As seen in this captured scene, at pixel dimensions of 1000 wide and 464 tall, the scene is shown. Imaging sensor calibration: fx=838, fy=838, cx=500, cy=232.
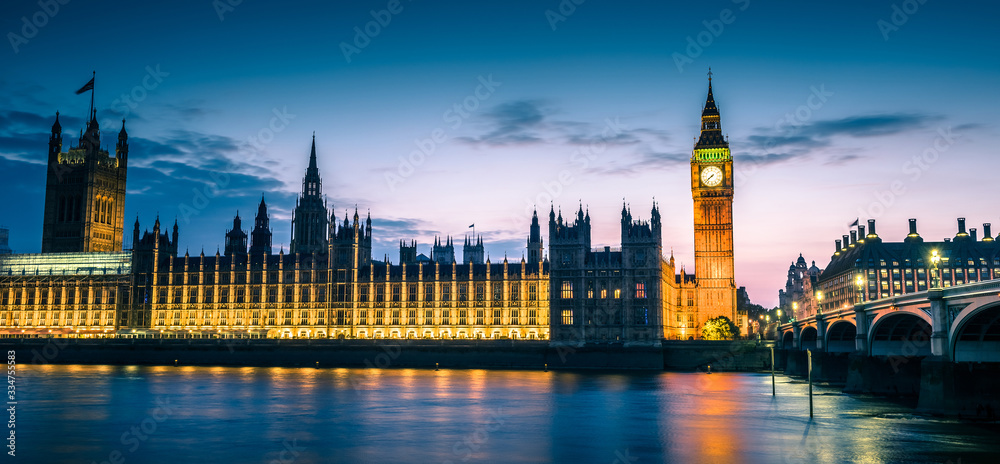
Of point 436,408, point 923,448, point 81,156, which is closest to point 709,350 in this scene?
point 436,408

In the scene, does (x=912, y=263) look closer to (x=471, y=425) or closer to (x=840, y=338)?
(x=840, y=338)

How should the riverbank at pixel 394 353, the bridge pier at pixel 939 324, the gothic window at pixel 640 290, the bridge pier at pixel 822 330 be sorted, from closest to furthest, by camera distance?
the bridge pier at pixel 939 324, the bridge pier at pixel 822 330, the riverbank at pixel 394 353, the gothic window at pixel 640 290

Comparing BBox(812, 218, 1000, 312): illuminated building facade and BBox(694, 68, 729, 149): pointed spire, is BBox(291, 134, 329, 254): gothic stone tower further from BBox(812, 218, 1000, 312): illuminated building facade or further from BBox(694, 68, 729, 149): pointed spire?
BBox(812, 218, 1000, 312): illuminated building facade

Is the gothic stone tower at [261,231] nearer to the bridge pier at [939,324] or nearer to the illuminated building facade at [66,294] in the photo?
the illuminated building facade at [66,294]

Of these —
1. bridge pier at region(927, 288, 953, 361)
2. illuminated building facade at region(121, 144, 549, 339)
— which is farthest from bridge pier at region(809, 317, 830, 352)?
illuminated building facade at region(121, 144, 549, 339)

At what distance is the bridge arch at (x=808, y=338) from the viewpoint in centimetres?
10112

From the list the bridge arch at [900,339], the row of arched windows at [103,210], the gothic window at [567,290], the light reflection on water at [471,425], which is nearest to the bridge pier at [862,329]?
the bridge arch at [900,339]

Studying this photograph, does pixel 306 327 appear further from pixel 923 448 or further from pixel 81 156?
pixel 923 448

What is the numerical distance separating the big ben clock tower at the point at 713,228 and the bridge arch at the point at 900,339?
73.1 meters

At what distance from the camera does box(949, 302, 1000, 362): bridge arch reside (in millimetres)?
50312

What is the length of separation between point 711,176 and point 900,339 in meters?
83.2

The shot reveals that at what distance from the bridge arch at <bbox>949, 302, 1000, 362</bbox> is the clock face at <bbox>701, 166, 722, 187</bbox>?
98.3 metres

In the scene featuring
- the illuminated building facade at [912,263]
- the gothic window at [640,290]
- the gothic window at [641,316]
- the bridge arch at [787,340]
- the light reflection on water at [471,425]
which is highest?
the illuminated building facade at [912,263]

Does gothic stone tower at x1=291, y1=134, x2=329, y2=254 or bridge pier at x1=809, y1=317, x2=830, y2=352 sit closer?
bridge pier at x1=809, y1=317, x2=830, y2=352
